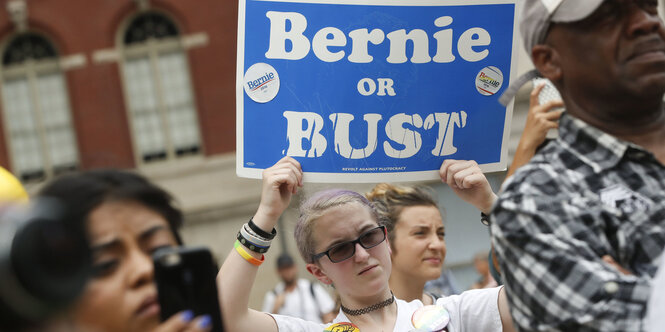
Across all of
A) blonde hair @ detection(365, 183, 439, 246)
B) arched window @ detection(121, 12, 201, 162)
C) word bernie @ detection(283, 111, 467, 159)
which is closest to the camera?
word bernie @ detection(283, 111, 467, 159)

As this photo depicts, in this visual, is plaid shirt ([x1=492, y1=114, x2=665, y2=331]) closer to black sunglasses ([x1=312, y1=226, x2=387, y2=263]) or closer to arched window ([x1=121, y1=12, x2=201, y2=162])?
black sunglasses ([x1=312, y1=226, x2=387, y2=263])

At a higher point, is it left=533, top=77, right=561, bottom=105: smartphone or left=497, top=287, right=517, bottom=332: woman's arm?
left=533, top=77, right=561, bottom=105: smartphone

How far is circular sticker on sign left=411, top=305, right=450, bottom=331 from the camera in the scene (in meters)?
2.81


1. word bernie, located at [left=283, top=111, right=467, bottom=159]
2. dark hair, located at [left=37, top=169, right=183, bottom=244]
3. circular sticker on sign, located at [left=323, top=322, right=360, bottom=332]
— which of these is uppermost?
dark hair, located at [left=37, top=169, right=183, bottom=244]

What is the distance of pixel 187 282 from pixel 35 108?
16630mm

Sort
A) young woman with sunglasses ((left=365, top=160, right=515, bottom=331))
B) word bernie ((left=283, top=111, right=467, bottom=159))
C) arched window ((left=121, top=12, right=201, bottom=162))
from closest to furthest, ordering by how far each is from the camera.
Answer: word bernie ((left=283, top=111, right=467, bottom=159)) → young woman with sunglasses ((left=365, top=160, right=515, bottom=331)) → arched window ((left=121, top=12, right=201, bottom=162))

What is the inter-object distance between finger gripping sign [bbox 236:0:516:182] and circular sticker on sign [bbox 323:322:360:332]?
19.3 inches

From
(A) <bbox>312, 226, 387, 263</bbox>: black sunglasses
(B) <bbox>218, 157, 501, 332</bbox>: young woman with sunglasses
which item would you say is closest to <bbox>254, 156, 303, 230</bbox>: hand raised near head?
(B) <bbox>218, 157, 501, 332</bbox>: young woman with sunglasses

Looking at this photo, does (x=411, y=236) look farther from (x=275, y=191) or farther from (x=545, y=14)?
(x=545, y=14)

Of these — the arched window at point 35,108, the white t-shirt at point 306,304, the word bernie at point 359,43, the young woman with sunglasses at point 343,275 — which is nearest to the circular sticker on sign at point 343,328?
the young woman with sunglasses at point 343,275

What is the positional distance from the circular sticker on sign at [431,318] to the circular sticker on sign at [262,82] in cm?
86

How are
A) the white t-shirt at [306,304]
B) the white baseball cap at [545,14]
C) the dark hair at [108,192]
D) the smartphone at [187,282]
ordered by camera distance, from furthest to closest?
1. the white t-shirt at [306,304]
2. the white baseball cap at [545,14]
3. the dark hair at [108,192]
4. the smartphone at [187,282]

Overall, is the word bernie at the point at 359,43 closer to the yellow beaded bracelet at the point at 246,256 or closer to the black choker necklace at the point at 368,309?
the yellow beaded bracelet at the point at 246,256

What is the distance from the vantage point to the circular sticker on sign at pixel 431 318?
111 inches
